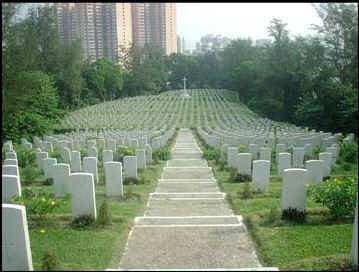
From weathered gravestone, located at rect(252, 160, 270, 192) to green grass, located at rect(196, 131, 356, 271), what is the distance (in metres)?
1.33

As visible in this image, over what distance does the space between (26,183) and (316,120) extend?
25656 mm

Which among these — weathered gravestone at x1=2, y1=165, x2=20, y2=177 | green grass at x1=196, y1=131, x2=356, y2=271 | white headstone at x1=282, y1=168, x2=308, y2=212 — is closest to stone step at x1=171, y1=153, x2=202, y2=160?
weathered gravestone at x1=2, y1=165, x2=20, y2=177

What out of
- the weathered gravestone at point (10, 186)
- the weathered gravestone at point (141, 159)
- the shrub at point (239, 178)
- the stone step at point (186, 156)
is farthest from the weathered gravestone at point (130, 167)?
the stone step at point (186, 156)

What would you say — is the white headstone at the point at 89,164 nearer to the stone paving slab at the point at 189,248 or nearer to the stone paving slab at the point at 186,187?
the stone paving slab at the point at 186,187

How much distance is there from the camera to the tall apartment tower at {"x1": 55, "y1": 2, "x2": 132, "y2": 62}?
50.8 meters

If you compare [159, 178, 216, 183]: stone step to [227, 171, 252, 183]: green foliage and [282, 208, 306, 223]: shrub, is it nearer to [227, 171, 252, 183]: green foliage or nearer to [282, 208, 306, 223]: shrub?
[227, 171, 252, 183]: green foliage

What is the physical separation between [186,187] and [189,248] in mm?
5156

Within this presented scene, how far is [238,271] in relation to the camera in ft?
14.4

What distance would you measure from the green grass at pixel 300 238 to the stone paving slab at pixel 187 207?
0.33 meters

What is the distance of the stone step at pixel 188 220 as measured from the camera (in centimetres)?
671

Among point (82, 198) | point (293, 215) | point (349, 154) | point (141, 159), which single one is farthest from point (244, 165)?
point (82, 198)

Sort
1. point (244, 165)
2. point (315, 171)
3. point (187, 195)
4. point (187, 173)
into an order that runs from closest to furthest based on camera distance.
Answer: point (187, 195), point (315, 171), point (244, 165), point (187, 173)

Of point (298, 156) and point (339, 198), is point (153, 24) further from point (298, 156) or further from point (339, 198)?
point (339, 198)

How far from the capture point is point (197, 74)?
107 meters
